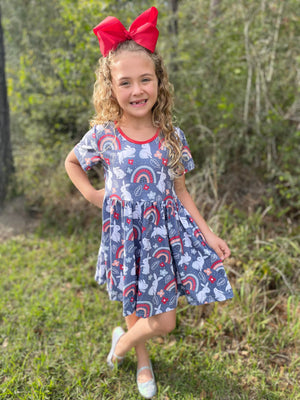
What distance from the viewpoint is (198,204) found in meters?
3.13

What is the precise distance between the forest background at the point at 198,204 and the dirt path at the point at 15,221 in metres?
0.10

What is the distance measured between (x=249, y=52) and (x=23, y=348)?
11.2 feet

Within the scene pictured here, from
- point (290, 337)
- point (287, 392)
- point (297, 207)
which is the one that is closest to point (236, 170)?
point (297, 207)

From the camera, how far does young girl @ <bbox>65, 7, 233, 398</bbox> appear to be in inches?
58.4

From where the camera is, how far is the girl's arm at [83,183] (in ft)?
5.43

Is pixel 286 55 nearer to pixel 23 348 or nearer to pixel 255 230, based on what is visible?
pixel 255 230

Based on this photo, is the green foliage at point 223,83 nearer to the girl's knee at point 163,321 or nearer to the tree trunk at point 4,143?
the tree trunk at point 4,143

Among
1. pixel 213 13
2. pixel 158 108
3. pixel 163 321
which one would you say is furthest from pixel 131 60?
pixel 213 13

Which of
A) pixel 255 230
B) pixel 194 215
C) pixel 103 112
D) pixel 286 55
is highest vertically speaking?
pixel 286 55

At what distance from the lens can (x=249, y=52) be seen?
3.60 meters

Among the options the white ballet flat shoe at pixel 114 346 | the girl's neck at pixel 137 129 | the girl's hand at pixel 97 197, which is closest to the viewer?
the girl's neck at pixel 137 129

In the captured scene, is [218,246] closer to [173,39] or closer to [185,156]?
[185,156]

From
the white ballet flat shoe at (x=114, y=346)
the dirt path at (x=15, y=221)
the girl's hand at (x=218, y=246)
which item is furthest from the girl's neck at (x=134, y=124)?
the dirt path at (x=15, y=221)

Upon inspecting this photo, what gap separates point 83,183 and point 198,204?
1652 millimetres
